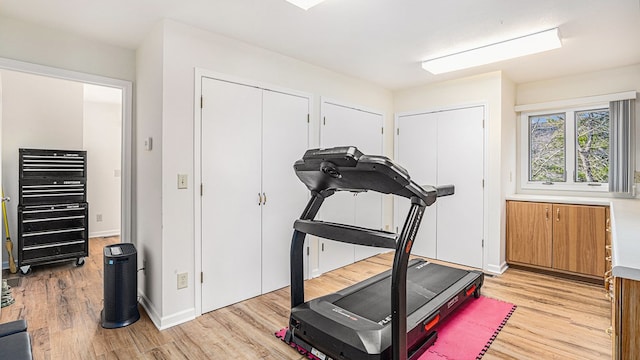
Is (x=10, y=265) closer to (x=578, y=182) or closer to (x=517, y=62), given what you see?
(x=517, y=62)

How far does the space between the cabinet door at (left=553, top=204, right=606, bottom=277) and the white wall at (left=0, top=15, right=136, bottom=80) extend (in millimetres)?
4747

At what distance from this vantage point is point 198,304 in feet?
8.73

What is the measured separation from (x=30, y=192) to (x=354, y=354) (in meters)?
4.19

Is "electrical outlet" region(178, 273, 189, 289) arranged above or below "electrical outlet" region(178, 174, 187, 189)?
below

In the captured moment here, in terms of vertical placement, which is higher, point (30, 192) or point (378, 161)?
point (378, 161)

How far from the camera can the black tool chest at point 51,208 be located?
3.69 meters

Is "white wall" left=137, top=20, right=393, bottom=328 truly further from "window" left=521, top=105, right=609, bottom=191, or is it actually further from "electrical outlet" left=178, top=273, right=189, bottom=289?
"window" left=521, top=105, right=609, bottom=191

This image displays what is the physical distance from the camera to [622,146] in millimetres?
3443

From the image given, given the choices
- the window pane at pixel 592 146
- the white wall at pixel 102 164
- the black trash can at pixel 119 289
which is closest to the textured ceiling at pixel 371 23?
the window pane at pixel 592 146

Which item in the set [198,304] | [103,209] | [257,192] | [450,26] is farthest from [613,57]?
[103,209]

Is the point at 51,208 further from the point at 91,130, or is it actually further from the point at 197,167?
the point at 197,167

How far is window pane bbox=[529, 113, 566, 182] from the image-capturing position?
4.03 m

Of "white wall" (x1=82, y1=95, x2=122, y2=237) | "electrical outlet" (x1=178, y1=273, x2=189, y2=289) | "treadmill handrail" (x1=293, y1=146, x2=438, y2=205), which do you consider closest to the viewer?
"treadmill handrail" (x1=293, y1=146, x2=438, y2=205)

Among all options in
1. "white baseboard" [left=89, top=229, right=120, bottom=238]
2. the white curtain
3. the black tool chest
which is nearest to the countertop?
the white curtain
